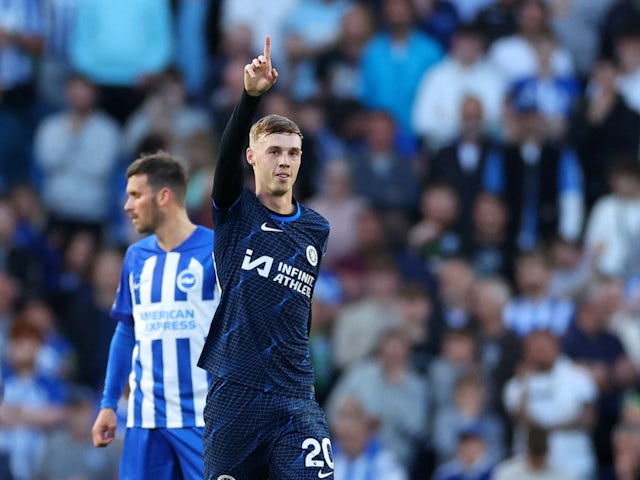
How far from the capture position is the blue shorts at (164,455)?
333 inches

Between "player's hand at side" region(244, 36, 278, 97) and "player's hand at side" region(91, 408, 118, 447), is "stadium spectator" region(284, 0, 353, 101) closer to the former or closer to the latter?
"player's hand at side" region(91, 408, 118, 447)

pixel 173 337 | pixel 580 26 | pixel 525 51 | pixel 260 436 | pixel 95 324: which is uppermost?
pixel 580 26

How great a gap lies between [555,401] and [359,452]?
184cm

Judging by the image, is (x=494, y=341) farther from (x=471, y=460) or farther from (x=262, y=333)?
(x=262, y=333)

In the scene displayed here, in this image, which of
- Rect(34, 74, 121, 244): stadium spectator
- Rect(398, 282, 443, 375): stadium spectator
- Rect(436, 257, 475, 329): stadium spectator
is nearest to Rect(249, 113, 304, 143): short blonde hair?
Rect(398, 282, 443, 375): stadium spectator

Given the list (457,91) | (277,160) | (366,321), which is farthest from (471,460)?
(277,160)

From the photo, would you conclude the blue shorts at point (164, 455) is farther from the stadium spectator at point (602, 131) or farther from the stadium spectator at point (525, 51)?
the stadium spectator at point (525, 51)

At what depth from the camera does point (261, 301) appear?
24.4 ft

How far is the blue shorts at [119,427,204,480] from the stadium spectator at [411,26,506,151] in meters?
7.99

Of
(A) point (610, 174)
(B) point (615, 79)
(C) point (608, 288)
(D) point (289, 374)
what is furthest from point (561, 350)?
(D) point (289, 374)

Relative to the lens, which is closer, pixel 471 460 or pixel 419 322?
pixel 471 460

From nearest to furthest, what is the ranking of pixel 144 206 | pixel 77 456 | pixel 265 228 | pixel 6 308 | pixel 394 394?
pixel 265 228 < pixel 144 206 < pixel 77 456 < pixel 394 394 < pixel 6 308

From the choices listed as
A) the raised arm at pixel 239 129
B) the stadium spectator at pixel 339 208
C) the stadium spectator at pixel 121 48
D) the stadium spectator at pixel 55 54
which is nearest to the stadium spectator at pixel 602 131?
the stadium spectator at pixel 339 208

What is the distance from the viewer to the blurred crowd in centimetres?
1345
